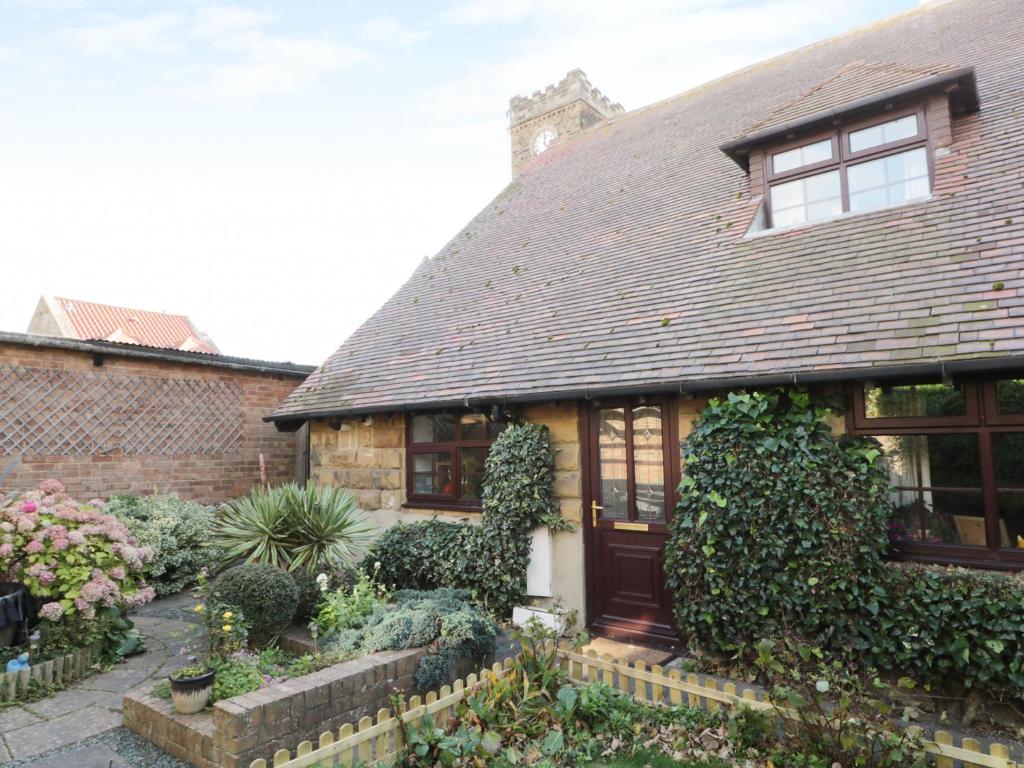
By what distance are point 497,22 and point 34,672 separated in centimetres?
872

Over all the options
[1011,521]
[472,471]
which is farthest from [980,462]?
[472,471]

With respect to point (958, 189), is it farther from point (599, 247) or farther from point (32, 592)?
point (32, 592)

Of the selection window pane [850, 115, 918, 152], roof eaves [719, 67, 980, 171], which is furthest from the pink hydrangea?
window pane [850, 115, 918, 152]

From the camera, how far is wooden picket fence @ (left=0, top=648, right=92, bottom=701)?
4.34 metres

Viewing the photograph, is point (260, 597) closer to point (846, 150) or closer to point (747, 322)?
point (747, 322)

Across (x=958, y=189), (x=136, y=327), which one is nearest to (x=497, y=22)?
(x=958, y=189)

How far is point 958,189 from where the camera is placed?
246 inches

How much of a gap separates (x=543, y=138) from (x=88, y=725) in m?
16.6

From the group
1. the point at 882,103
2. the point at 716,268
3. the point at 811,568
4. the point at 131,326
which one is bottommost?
the point at 811,568

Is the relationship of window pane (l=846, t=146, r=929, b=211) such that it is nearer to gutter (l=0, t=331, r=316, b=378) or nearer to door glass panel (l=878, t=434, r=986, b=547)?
door glass panel (l=878, t=434, r=986, b=547)

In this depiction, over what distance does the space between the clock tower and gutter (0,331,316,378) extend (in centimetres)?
939

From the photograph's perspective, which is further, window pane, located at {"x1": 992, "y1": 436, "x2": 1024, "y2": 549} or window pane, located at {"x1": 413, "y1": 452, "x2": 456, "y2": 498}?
window pane, located at {"x1": 413, "y1": 452, "x2": 456, "y2": 498}

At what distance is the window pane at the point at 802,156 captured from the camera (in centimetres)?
727

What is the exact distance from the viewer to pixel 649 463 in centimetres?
634
